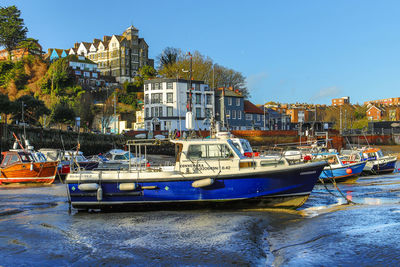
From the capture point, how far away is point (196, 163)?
13375 millimetres

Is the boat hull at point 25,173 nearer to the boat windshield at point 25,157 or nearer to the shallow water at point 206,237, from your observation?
the boat windshield at point 25,157

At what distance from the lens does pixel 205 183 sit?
1272 centimetres

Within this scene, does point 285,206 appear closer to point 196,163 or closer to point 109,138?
point 196,163

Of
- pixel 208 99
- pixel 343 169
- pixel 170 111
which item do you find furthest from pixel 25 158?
pixel 208 99

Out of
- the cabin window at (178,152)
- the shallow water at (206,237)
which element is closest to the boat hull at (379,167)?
the shallow water at (206,237)

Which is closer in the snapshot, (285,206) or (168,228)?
(168,228)

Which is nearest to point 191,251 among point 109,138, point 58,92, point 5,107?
point 5,107

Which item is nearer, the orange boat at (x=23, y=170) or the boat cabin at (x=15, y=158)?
the orange boat at (x=23, y=170)

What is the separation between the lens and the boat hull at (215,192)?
1310cm

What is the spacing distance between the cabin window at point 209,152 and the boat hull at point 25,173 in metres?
13.9

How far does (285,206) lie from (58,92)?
69.2 m

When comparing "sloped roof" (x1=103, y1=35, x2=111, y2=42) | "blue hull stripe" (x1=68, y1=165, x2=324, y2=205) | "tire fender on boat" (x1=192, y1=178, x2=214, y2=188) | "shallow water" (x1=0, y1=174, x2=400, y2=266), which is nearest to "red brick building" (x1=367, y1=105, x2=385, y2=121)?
"sloped roof" (x1=103, y1=35, x2=111, y2=42)

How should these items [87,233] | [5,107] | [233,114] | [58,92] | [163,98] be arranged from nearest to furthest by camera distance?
[87,233], [5,107], [163,98], [233,114], [58,92]

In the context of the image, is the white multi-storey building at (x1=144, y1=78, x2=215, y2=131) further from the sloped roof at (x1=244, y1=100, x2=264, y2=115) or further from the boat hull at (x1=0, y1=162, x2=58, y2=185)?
the boat hull at (x1=0, y1=162, x2=58, y2=185)
